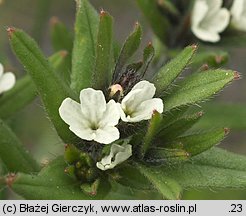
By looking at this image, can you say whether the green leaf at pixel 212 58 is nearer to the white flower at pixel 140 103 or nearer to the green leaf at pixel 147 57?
the green leaf at pixel 147 57

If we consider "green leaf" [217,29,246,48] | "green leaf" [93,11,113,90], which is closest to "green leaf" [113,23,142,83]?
"green leaf" [93,11,113,90]

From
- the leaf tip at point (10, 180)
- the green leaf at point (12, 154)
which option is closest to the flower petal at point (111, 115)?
the leaf tip at point (10, 180)

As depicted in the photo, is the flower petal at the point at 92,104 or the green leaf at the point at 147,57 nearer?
the flower petal at the point at 92,104

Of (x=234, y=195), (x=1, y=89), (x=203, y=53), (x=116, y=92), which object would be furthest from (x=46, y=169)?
(x=234, y=195)

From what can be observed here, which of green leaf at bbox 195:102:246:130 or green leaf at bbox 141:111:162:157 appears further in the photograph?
green leaf at bbox 195:102:246:130

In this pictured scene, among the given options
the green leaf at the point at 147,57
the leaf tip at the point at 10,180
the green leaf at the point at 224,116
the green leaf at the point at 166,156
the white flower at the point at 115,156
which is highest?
the green leaf at the point at 147,57

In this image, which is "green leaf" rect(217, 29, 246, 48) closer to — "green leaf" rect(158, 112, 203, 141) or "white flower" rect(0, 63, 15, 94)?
"green leaf" rect(158, 112, 203, 141)
